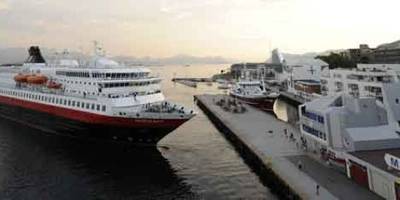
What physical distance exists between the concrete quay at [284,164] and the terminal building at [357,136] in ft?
3.01

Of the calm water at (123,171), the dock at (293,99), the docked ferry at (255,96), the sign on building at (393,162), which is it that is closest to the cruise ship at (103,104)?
the calm water at (123,171)

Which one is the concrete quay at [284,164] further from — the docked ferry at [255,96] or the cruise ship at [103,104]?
the docked ferry at [255,96]

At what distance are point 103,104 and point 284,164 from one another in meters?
20.3

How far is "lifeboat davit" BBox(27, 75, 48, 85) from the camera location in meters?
57.3

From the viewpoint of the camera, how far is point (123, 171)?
3809cm

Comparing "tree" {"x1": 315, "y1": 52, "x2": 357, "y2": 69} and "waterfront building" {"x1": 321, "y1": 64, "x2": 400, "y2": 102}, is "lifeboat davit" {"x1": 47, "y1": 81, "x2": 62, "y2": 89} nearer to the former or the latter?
"waterfront building" {"x1": 321, "y1": 64, "x2": 400, "y2": 102}

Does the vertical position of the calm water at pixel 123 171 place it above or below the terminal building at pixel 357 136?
below

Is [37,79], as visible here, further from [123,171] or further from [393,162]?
[393,162]

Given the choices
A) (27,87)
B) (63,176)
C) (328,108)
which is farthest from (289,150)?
(27,87)

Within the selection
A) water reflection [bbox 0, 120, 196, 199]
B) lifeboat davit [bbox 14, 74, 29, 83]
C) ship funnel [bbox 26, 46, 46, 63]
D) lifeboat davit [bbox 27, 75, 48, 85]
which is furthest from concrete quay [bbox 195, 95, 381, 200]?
ship funnel [bbox 26, 46, 46, 63]

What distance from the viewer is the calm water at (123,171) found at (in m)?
32.4

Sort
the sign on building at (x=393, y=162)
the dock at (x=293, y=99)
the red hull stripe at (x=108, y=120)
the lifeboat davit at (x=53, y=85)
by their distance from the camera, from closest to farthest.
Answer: the sign on building at (x=393, y=162) < the red hull stripe at (x=108, y=120) < the lifeboat davit at (x=53, y=85) < the dock at (x=293, y=99)

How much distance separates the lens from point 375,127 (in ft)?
105

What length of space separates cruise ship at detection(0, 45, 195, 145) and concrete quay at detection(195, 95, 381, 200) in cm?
812
